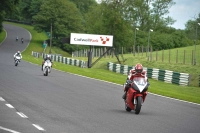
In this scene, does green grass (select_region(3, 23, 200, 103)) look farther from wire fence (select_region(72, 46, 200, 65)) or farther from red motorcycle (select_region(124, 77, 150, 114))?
red motorcycle (select_region(124, 77, 150, 114))

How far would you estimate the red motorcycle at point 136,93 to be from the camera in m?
16.8

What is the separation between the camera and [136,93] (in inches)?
668

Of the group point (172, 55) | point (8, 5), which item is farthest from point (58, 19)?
point (172, 55)

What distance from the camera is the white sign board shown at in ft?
218

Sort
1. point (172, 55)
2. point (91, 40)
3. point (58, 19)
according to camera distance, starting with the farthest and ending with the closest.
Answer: point (58, 19), point (172, 55), point (91, 40)

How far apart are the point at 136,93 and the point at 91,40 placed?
49.8 m

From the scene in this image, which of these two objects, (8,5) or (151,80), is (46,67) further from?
(8,5)

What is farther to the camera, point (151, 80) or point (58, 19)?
point (58, 19)

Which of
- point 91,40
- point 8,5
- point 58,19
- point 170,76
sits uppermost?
point 8,5

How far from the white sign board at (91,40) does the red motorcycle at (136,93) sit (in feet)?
161

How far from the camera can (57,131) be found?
11664 millimetres

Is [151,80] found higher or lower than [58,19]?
lower


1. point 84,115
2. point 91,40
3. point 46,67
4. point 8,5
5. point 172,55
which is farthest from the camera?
point 8,5

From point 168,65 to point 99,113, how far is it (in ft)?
130
